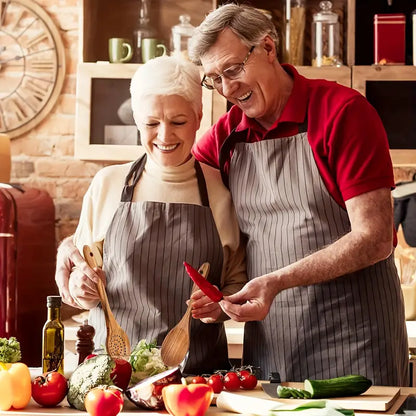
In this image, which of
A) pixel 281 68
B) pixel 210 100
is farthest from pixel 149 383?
pixel 210 100

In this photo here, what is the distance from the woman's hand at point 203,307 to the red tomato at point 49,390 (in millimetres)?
390

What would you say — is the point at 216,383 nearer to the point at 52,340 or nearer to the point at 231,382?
the point at 231,382

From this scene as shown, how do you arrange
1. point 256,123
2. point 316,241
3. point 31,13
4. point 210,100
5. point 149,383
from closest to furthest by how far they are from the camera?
point 149,383 → point 316,241 → point 256,123 → point 210,100 → point 31,13

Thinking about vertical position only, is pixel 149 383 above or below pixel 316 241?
below

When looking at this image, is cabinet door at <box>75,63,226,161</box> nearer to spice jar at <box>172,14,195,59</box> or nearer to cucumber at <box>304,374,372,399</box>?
spice jar at <box>172,14,195,59</box>

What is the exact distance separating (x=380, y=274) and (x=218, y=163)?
0.53 metres

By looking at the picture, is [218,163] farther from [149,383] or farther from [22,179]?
[22,179]

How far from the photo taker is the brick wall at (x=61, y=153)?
399cm

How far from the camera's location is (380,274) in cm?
214

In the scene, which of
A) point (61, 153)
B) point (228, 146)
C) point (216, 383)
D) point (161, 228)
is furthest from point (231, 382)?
point (61, 153)

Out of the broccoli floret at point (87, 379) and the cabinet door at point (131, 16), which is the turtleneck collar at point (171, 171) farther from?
the cabinet door at point (131, 16)

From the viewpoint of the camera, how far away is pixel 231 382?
179 centimetres

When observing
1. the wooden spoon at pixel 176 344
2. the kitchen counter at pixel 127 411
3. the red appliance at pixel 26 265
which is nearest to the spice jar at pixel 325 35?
the red appliance at pixel 26 265

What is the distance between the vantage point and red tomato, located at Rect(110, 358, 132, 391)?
1.70 meters
